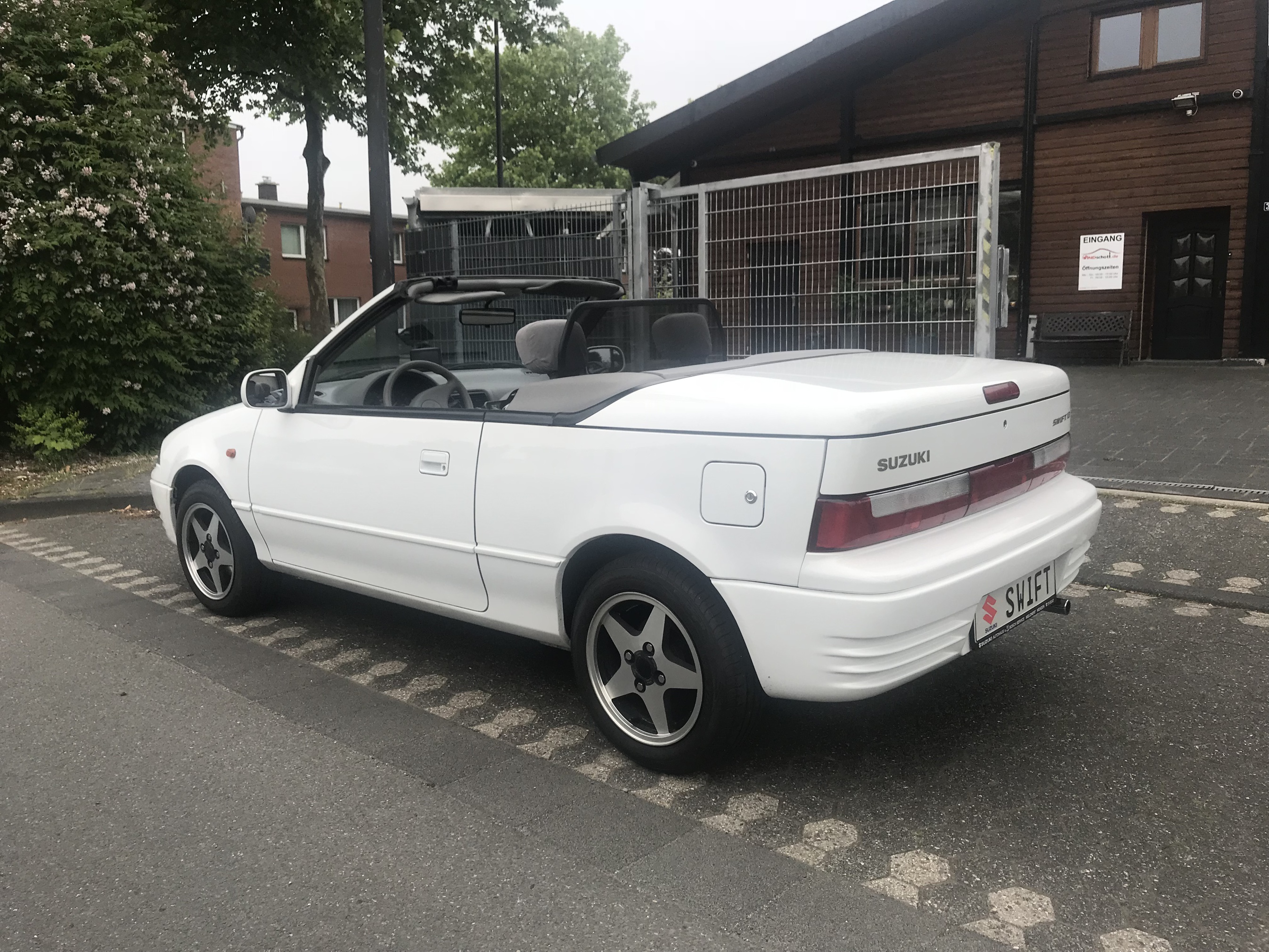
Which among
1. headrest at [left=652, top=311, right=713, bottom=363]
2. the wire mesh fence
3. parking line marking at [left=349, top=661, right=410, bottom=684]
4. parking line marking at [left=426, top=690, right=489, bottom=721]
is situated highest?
the wire mesh fence

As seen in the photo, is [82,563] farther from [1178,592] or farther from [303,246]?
[303,246]

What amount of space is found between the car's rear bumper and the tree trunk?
63.8 feet

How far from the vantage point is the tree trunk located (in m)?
21.3

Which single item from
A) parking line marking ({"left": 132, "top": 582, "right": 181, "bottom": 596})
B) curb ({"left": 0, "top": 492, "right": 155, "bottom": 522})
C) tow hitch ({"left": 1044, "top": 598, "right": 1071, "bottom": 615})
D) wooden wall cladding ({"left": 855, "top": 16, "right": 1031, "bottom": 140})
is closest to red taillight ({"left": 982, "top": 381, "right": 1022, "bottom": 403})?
tow hitch ({"left": 1044, "top": 598, "right": 1071, "bottom": 615})

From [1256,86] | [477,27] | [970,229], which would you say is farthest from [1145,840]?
[477,27]

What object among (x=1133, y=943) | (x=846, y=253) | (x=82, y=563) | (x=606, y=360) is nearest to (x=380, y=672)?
(x=606, y=360)

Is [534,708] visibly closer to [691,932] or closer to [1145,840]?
[691,932]

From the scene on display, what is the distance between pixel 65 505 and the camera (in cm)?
837

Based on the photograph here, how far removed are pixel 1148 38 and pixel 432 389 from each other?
576 inches

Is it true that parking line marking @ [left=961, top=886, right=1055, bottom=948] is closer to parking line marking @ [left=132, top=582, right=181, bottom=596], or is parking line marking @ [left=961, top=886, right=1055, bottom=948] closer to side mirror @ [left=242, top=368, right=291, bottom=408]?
side mirror @ [left=242, top=368, right=291, bottom=408]

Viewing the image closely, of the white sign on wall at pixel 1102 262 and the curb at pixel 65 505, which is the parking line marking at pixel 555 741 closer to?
the curb at pixel 65 505

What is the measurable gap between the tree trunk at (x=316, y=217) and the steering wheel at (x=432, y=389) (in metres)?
17.5

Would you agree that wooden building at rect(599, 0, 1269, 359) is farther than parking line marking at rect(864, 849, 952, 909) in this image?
Yes

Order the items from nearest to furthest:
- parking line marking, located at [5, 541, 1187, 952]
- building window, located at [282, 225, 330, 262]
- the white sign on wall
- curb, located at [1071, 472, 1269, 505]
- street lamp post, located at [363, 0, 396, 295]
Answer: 1. parking line marking, located at [5, 541, 1187, 952]
2. curb, located at [1071, 472, 1269, 505]
3. street lamp post, located at [363, 0, 396, 295]
4. the white sign on wall
5. building window, located at [282, 225, 330, 262]
